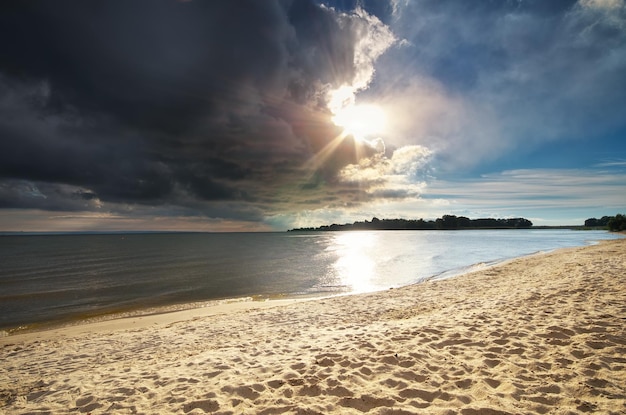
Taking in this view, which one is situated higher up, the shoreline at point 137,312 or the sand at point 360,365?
the sand at point 360,365

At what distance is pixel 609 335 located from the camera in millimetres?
7559

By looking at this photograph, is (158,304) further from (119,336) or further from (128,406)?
(128,406)

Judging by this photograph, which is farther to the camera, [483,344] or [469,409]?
[483,344]

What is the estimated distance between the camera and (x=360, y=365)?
7.23 meters

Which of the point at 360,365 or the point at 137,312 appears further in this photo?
the point at 137,312

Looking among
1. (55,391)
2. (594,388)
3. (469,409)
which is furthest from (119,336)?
(594,388)

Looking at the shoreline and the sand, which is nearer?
Answer: the sand

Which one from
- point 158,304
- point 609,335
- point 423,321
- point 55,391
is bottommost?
point 158,304

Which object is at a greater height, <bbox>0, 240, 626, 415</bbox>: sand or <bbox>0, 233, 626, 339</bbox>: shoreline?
<bbox>0, 240, 626, 415</bbox>: sand

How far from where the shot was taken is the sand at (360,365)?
5.65 m

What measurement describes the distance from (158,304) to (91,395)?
15.5 m

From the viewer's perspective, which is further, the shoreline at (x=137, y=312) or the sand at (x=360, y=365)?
the shoreline at (x=137, y=312)

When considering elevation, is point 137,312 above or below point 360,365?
below

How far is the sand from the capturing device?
18.5 feet
